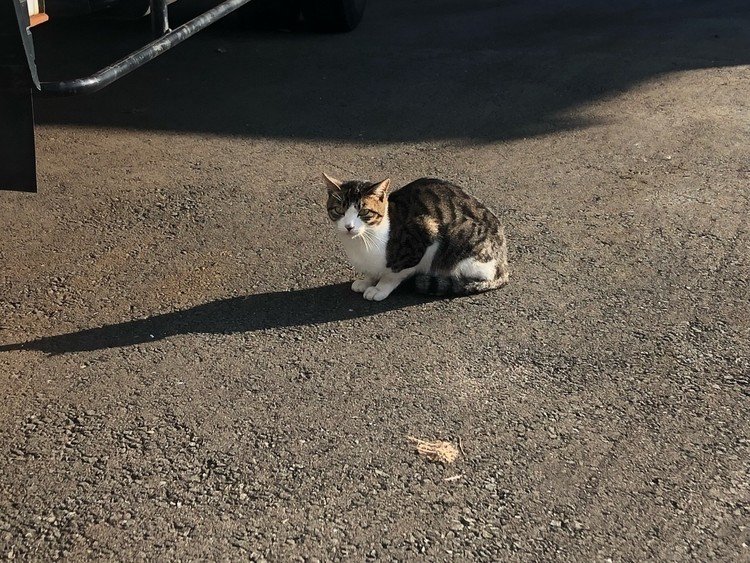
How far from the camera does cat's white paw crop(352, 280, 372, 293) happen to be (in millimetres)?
4359

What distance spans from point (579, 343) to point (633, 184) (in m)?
1.93

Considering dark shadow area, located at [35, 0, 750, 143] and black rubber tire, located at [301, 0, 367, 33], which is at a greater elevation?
black rubber tire, located at [301, 0, 367, 33]

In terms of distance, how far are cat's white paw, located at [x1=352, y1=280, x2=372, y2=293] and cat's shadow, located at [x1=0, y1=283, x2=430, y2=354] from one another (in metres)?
0.04

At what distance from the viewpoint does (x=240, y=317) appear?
163 inches

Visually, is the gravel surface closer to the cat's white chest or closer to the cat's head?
the cat's white chest

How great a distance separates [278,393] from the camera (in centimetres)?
357

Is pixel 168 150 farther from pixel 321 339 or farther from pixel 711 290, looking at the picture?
pixel 711 290

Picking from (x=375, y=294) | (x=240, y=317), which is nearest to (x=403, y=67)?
(x=375, y=294)

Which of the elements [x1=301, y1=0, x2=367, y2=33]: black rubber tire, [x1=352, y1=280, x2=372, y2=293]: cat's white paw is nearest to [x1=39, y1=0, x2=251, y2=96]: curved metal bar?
[x1=352, y1=280, x2=372, y2=293]: cat's white paw

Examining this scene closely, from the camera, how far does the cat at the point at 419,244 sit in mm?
4219

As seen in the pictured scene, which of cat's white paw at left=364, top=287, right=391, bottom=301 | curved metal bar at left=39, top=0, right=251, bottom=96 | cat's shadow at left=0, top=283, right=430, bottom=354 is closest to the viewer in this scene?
curved metal bar at left=39, top=0, right=251, bottom=96

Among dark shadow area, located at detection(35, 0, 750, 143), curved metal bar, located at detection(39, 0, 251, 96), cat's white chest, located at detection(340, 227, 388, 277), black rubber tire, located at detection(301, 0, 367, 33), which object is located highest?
curved metal bar, located at detection(39, 0, 251, 96)

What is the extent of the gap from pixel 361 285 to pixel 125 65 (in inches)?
56.1

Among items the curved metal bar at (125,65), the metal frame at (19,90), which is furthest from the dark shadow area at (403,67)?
the metal frame at (19,90)
